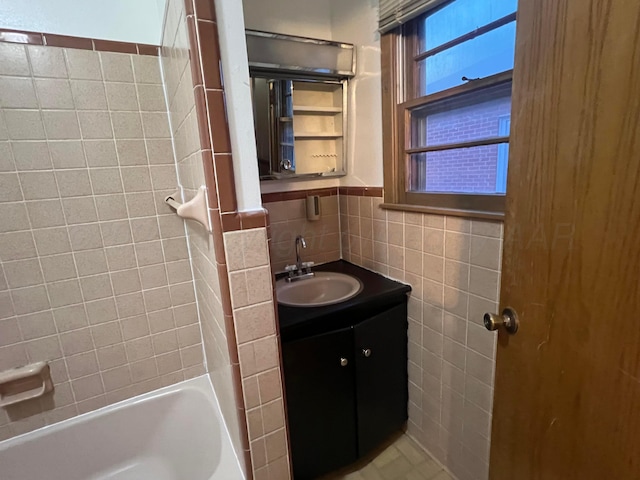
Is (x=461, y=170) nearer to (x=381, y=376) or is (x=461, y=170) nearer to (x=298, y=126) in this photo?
(x=298, y=126)

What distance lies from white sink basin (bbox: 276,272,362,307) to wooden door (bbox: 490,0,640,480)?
90 cm

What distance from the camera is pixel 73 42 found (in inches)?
44.9

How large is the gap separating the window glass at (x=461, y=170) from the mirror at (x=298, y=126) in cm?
45

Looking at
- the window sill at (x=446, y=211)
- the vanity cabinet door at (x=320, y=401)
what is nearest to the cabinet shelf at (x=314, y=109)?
the window sill at (x=446, y=211)

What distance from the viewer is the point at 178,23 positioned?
2.80ft

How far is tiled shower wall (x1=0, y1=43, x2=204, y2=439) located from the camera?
1.13 metres

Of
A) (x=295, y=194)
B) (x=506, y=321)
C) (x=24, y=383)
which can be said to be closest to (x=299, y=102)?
(x=295, y=194)

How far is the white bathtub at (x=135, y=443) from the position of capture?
49.8 inches

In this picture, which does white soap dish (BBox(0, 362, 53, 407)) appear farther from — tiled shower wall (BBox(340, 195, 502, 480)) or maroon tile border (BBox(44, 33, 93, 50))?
tiled shower wall (BBox(340, 195, 502, 480))

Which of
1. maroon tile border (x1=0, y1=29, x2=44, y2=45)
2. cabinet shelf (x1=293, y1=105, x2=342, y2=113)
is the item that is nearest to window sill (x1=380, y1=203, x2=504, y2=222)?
cabinet shelf (x1=293, y1=105, x2=342, y2=113)

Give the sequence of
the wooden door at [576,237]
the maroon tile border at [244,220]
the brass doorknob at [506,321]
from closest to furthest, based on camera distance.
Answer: the wooden door at [576,237] → the brass doorknob at [506,321] → the maroon tile border at [244,220]

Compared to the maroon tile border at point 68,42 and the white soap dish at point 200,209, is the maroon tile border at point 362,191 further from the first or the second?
the maroon tile border at point 68,42

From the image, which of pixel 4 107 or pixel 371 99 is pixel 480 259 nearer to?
pixel 371 99

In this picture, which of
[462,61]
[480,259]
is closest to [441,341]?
[480,259]
